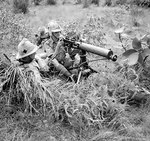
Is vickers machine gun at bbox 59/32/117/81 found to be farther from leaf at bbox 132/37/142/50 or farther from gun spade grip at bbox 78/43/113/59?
leaf at bbox 132/37/142/50

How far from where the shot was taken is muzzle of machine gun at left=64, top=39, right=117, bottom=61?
127 inches

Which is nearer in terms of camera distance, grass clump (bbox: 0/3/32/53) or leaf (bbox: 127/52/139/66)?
leaf (bbox: 127/52/139/66)

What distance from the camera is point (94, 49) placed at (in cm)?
339

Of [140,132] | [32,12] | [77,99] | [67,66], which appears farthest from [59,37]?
[32,12]

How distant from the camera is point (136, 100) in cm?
355

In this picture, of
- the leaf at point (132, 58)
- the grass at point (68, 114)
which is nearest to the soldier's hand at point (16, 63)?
the grass at point (68, 114)

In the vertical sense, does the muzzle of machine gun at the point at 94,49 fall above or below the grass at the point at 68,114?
above

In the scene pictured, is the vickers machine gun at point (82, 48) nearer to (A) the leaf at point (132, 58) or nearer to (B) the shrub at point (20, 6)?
(A) the leaf at point (132, 58)

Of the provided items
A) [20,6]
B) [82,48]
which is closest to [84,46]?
[82,48]

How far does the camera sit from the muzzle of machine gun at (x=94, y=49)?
322cm

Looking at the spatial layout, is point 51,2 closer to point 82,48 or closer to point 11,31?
point 11,31

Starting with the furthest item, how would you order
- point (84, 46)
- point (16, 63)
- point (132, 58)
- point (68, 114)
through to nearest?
point (132, 58) → point (84, 46) → point (16, 63) → point (68, 114)

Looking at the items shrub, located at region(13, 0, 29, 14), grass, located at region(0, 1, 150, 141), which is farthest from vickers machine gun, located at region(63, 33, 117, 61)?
shrub, located at region(13, 0, 29, 14)

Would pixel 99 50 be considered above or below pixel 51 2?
below
